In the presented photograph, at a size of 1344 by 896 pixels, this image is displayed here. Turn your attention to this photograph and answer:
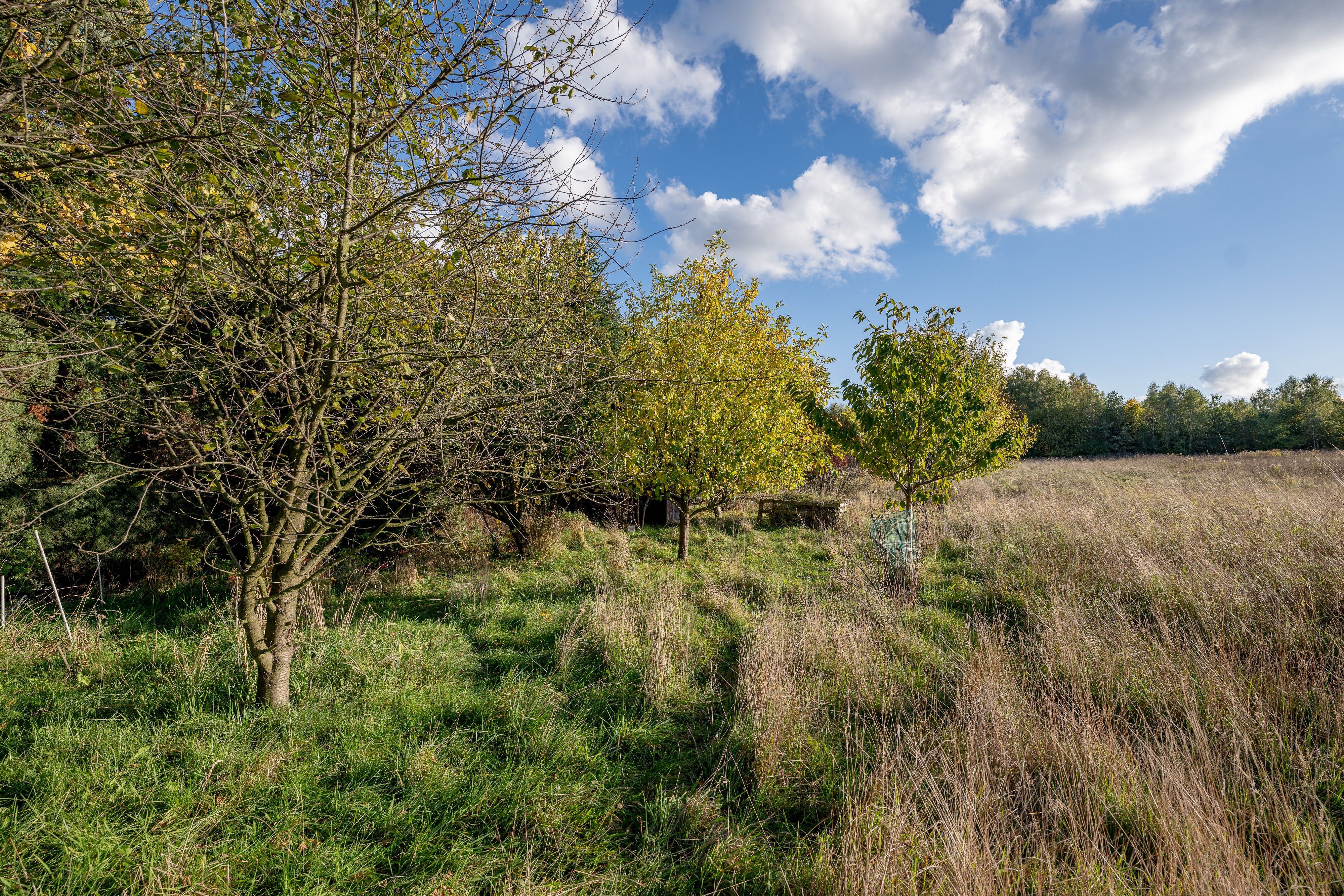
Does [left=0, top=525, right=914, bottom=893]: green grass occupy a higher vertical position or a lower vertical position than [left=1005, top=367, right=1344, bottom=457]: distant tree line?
lower

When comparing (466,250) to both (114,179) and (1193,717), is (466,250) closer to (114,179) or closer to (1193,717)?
(114,179)

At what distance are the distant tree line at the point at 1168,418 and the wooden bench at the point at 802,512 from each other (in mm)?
29603

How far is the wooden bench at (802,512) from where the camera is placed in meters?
11.1

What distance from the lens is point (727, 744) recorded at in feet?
9.92

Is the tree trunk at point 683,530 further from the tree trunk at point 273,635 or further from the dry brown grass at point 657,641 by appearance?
the tree trunk at point 273,635

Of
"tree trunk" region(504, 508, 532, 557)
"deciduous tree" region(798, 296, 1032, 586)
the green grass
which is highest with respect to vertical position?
"deciduous tree" region(798, 296, 1032, 586)

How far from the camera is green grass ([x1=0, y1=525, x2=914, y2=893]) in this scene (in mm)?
2111

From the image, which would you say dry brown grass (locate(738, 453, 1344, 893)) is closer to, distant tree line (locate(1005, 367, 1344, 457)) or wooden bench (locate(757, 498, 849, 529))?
wooden bench (locate(757, 498, 849, 529))

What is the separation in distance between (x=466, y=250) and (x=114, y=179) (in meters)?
1.78

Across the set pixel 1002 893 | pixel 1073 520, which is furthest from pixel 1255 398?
pixel 1002 893

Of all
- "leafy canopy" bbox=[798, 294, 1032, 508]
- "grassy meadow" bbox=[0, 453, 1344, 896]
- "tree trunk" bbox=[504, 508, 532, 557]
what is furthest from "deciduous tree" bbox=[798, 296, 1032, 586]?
"tree trunk" bbox=[504, 508, 532, 557]

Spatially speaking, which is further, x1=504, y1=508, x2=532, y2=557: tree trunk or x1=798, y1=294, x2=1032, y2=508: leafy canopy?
x1=504, y1=508, x2=532, y2=557: tree trunk

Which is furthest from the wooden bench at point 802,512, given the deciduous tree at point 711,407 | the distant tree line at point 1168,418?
the distant tree line at point 1168,418

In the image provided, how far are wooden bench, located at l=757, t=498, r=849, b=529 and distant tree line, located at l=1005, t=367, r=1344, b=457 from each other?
29.6 m
